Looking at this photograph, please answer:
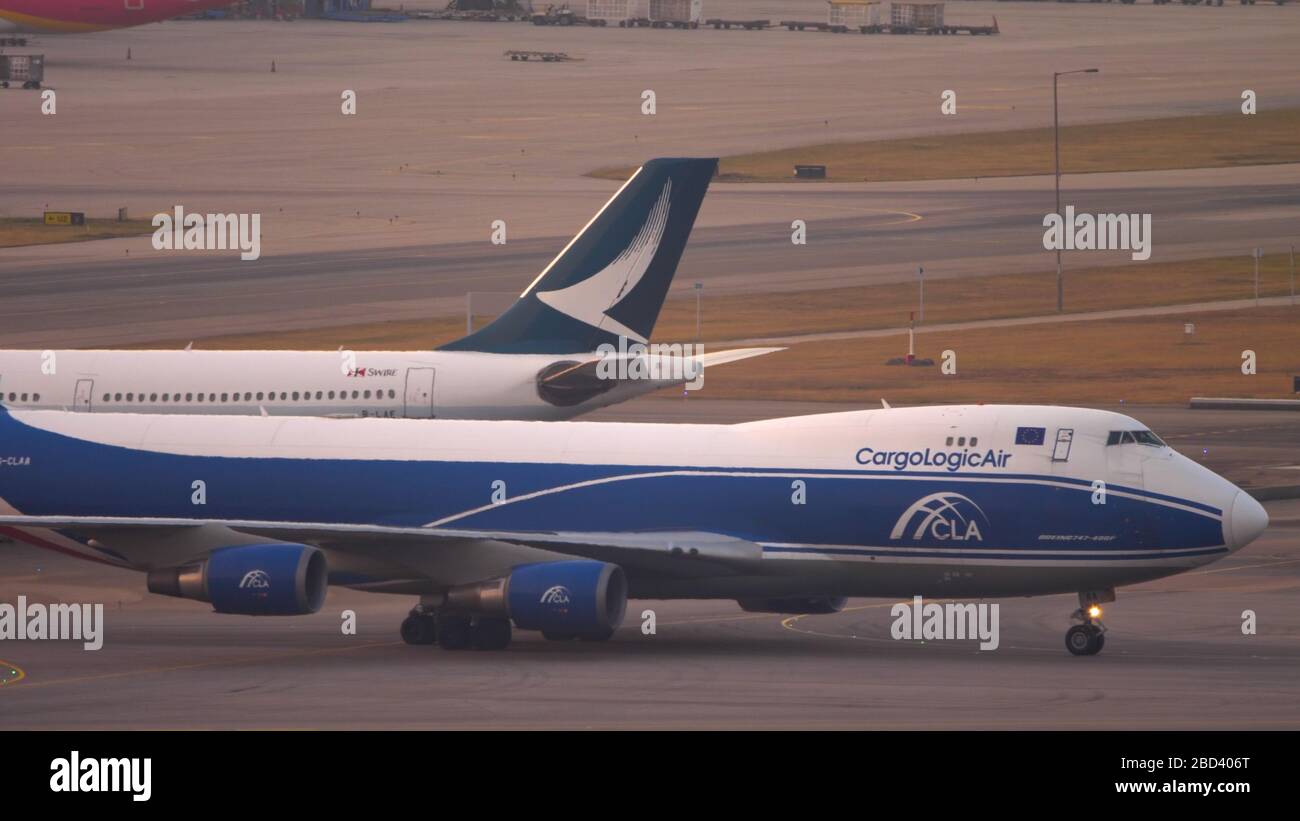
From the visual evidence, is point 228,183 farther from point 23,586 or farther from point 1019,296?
point 23,586

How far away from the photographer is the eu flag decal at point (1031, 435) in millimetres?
40250

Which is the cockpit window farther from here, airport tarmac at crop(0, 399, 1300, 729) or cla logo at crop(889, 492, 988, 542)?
airport tarmac at crop(0, 399, 1300, 729)

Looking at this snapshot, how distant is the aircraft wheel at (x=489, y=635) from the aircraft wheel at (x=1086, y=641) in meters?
10.5

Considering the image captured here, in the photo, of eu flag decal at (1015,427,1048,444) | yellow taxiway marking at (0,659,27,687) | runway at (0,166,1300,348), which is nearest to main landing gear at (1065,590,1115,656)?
eu flag decal at (1015,427,1048,444)

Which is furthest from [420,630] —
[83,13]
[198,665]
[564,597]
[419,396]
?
[83,13]

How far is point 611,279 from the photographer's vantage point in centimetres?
5675

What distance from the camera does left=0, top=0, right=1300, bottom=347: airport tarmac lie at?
10819 centimetres

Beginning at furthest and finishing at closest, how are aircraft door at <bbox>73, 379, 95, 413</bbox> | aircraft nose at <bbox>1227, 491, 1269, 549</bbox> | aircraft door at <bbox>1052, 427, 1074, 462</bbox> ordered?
aircraft door at <bbox>73, 379, 95, 413</bbox>, aircraft door at <bbox>1052, 427, 1074, 462</bbox>, aircraft nose at <bbox>1227, 491, 1269, 549</bbox>

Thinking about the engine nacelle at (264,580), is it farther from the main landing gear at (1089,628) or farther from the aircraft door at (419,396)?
the aircraft door at (419,396)

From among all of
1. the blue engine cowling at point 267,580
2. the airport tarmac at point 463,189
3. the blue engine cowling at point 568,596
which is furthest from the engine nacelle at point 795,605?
the airport tarmac at point 463,189

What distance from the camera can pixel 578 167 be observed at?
154 m

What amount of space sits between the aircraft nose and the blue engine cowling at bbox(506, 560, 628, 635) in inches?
429

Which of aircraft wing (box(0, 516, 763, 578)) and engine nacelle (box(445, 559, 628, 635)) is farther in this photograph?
aircraft wing (box(0, 516, 763, 578))

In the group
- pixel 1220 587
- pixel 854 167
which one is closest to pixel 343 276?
pixel 854 167
